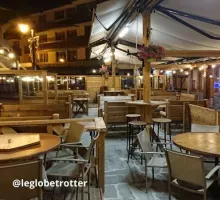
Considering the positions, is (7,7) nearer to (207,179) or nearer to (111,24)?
(111,24)

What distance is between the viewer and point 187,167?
2.42m

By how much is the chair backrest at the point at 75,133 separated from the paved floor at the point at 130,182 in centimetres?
88

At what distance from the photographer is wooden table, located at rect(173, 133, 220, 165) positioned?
109 inches

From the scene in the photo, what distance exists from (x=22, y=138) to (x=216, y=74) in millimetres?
13088

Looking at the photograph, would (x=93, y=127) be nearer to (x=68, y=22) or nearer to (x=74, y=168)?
(x=74, y=168)

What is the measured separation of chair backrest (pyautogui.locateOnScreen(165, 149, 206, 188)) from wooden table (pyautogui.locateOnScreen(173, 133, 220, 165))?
430 millimetres

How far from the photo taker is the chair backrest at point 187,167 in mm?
2354

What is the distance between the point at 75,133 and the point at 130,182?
47.3 inches

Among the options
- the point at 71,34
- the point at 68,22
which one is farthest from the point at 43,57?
the point at 68,22

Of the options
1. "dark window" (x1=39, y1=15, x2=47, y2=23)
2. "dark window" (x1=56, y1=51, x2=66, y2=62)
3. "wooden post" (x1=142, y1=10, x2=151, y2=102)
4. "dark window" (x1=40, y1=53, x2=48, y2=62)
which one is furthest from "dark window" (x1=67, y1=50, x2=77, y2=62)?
"wooden post" (x1=142, y1=10, x2=151, y2=102)

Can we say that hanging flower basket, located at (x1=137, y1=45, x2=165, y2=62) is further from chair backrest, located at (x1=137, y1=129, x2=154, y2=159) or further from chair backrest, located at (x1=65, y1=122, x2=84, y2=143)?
chair backrest, located at (x1=65, y1=122, x2=84, y2=143)

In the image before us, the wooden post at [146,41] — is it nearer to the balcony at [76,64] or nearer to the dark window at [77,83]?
the dark window at [77,83]

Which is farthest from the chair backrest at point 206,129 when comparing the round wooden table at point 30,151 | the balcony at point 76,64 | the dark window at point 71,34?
the dark window at point 71,34

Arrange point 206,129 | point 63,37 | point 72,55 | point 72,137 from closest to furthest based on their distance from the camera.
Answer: point 72,137
point 206,129
point 63,37
point 72,55
